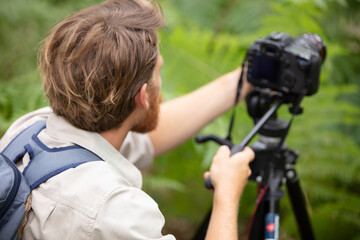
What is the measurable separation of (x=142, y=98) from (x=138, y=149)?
0.39 meters

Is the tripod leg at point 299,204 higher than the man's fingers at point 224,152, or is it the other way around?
the man's fingers at point 224,152

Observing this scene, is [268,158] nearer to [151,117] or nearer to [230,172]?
[230,172]

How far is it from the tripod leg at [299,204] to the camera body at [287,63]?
34cm

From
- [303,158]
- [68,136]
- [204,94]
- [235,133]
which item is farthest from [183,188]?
[68,136]

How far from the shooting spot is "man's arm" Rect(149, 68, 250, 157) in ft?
5.67

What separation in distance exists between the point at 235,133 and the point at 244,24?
1259 millimetres

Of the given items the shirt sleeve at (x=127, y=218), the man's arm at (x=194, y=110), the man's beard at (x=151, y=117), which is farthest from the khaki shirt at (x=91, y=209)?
the man's arm at (x=194, y=110)

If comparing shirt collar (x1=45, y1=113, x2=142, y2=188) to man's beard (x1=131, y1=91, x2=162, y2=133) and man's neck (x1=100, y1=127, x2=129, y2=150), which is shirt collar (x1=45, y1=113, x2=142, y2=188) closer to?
man's neck (x1=100, y1=127, x2=129, y2=150)

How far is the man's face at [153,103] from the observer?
1329 millimetres

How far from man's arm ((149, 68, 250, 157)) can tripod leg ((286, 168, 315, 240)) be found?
0.41 metres

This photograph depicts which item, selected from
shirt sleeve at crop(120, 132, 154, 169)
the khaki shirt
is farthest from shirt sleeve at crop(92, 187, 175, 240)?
shirt sleeve at crop(120, 132, 154, 169)

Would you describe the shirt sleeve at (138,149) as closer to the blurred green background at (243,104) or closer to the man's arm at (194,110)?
the man's arm at (194,110)

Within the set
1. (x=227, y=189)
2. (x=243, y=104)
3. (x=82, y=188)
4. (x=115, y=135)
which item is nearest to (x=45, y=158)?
(x=82, y=188)

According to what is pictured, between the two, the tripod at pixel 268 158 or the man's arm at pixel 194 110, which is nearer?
the tripod at pixel 268 158
